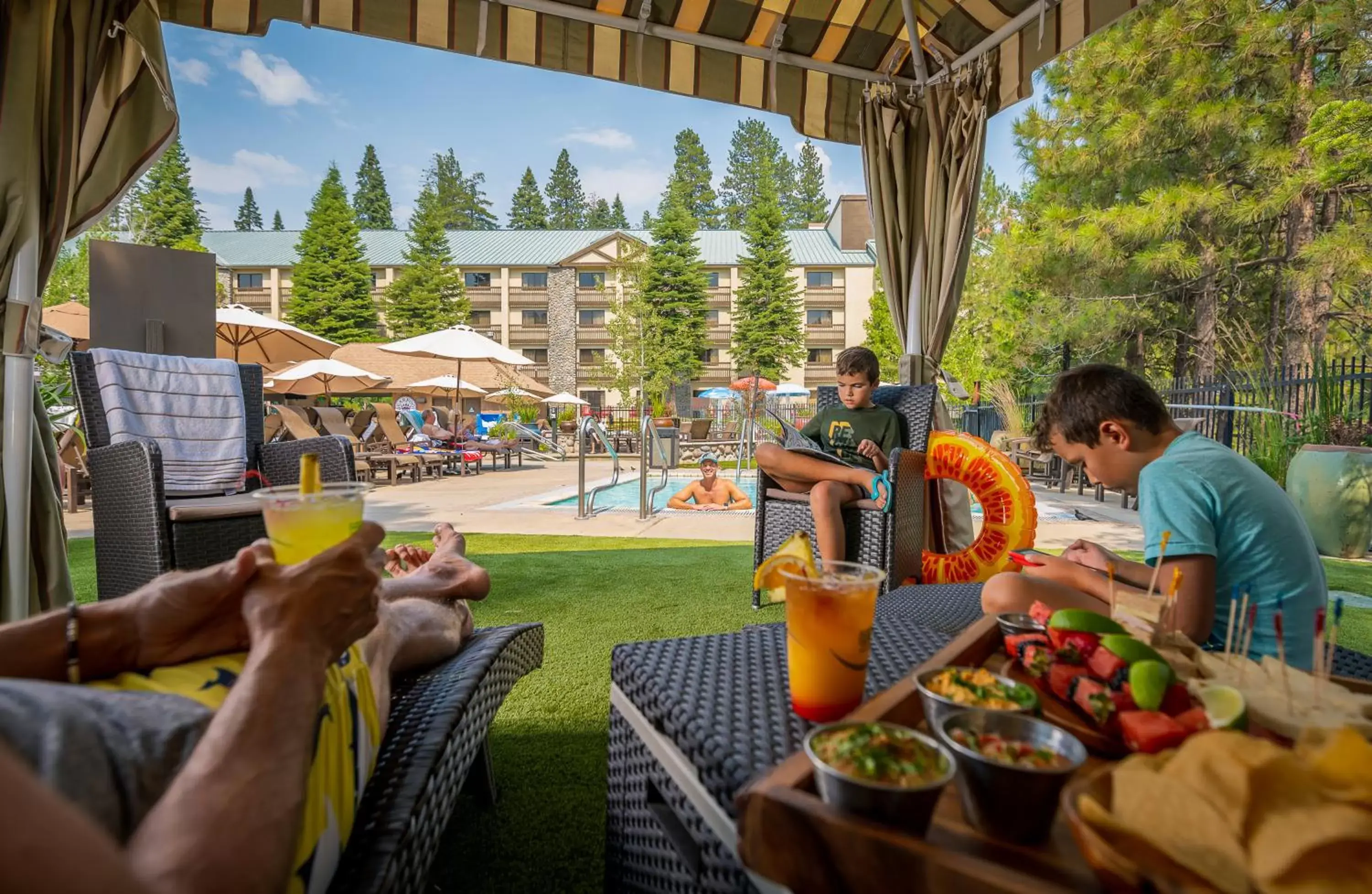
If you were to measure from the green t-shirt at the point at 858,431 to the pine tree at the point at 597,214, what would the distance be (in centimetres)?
4590

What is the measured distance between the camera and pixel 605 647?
8.02 ft

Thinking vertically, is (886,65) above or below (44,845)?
above

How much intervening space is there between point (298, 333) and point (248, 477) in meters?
8.51

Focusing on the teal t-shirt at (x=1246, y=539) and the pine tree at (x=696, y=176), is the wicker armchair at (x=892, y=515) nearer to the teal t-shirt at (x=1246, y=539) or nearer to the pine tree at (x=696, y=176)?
the teal t-shirt at (x=1246, y=539)

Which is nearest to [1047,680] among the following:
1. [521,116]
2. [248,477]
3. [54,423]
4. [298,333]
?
[248,477]

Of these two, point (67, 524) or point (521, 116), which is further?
point (521, 116)

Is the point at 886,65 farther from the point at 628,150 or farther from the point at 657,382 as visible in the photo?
the point at 628,150

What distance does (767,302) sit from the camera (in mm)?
28109

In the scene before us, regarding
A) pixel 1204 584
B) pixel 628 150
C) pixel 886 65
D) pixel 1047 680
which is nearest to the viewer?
pixel 1047 680

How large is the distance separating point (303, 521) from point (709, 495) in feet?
19.6

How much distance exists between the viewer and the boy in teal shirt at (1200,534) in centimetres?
122

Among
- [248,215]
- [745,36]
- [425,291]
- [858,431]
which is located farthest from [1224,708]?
[248,215]

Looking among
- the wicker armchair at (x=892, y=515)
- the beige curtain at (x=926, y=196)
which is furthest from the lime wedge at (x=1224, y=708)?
the beige curtain at (x=926, y=196)

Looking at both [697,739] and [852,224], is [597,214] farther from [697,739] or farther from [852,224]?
[697,739]
